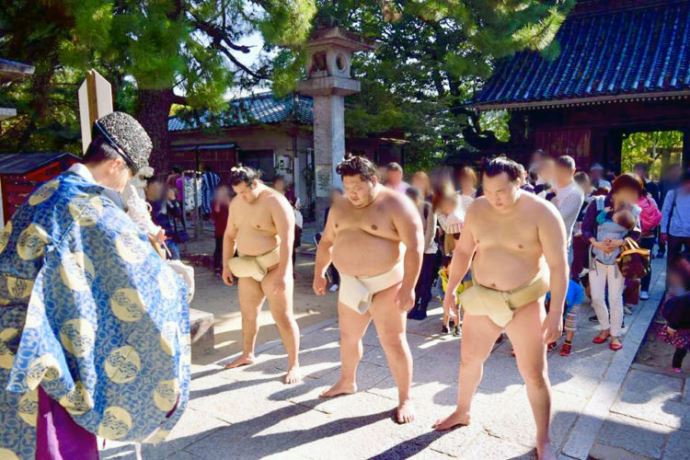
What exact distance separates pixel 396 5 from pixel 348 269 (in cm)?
723

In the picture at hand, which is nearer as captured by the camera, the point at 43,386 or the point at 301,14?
the point at 43,386

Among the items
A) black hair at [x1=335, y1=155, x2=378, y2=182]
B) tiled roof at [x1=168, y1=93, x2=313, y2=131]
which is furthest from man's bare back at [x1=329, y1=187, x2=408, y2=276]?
tiled roof at [x1=168, y1=93, x2=313, y2=131]

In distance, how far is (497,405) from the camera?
342 cm

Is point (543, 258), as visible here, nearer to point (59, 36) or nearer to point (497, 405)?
point (497, 405)

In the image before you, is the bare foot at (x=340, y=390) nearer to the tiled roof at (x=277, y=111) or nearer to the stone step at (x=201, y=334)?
the stone step at (x=201, y=334)

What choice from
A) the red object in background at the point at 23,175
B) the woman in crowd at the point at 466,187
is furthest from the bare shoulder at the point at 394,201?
the red object in background at the point at 23,175

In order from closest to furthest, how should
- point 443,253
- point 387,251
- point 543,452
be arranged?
point 543,452, point 387,251, point 443,253

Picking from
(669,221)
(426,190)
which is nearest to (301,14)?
(426,190)

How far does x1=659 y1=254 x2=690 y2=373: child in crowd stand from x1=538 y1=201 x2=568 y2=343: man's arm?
1680 millimetres

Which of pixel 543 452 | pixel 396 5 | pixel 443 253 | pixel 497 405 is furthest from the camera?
pixel 396 5

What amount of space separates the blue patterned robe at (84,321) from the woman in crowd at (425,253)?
12.0 ft

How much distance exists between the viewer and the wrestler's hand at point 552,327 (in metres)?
2.59

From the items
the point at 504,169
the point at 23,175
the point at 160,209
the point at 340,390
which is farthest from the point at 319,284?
the point at 160,209

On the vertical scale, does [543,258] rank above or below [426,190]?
below
